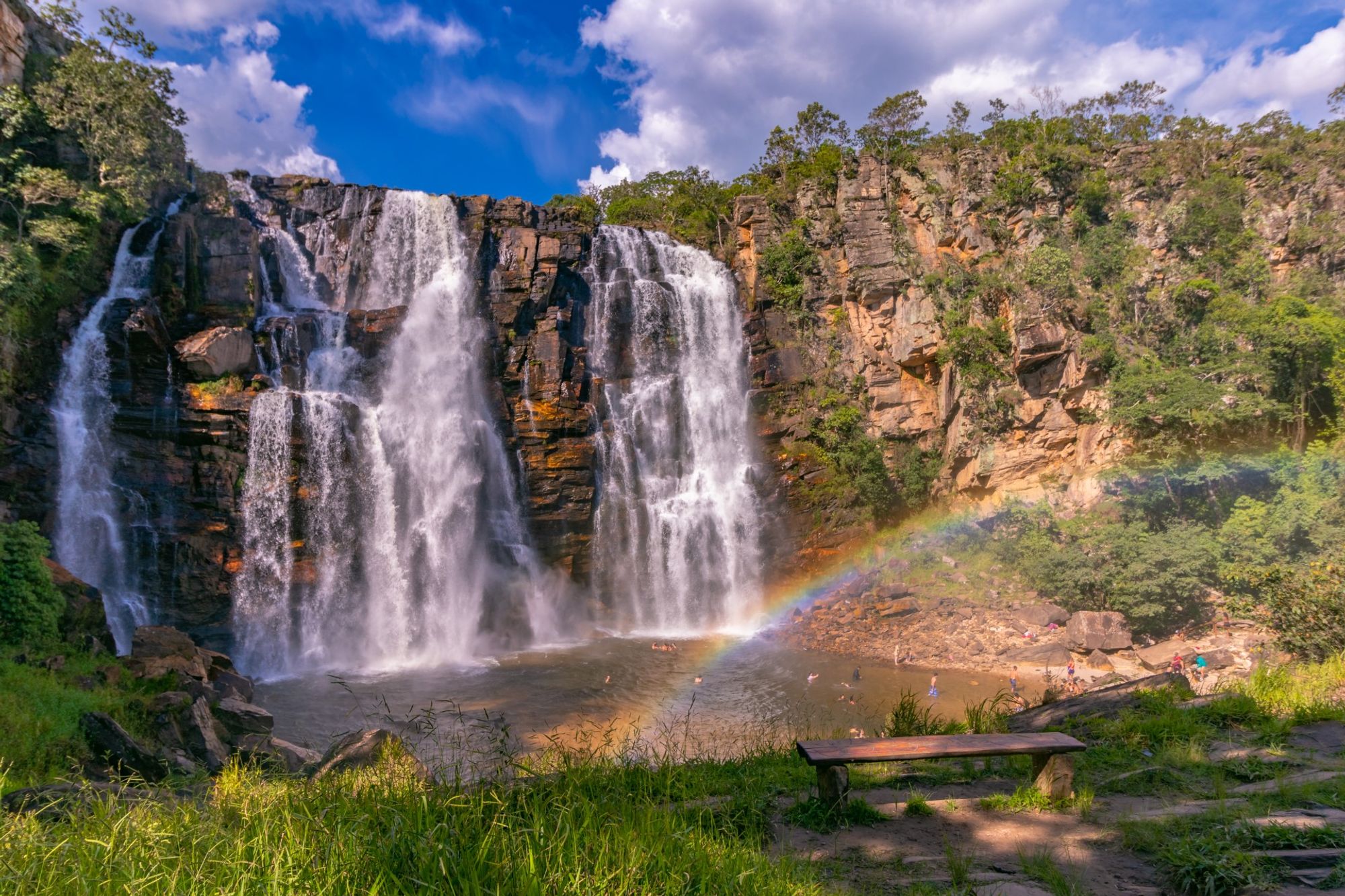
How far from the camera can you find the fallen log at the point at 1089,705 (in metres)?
7.61

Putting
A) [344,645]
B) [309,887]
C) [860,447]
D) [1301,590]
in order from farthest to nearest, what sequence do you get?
1. [860,447]
2. [344,645]
3. [1301,590]
4. [309,887]

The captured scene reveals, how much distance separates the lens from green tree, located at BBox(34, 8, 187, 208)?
73.1ft

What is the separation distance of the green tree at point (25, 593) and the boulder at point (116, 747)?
4941 millimetres

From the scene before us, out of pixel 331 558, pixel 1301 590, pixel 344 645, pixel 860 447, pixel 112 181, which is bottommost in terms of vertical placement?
pixel 344 645

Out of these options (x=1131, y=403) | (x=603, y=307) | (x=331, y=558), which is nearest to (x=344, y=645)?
(x=331, y=558)

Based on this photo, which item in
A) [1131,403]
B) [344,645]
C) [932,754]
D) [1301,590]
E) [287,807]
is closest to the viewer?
[287,807]

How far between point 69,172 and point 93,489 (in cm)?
1169

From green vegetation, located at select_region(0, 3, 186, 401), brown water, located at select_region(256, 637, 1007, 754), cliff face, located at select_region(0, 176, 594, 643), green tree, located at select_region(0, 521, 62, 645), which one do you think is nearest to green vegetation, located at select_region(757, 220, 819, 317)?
cliff face, located at select_region(0, 176, 594, 643)

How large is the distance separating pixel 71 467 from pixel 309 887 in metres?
23.9

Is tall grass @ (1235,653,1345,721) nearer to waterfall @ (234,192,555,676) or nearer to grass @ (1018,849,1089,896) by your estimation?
grass @ (1018,849,1089,896)

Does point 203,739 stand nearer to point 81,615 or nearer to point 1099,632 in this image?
point 81,615

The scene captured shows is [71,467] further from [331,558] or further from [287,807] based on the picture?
[287,807]

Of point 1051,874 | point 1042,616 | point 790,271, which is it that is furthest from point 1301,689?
point 790,271

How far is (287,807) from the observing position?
129 inches
